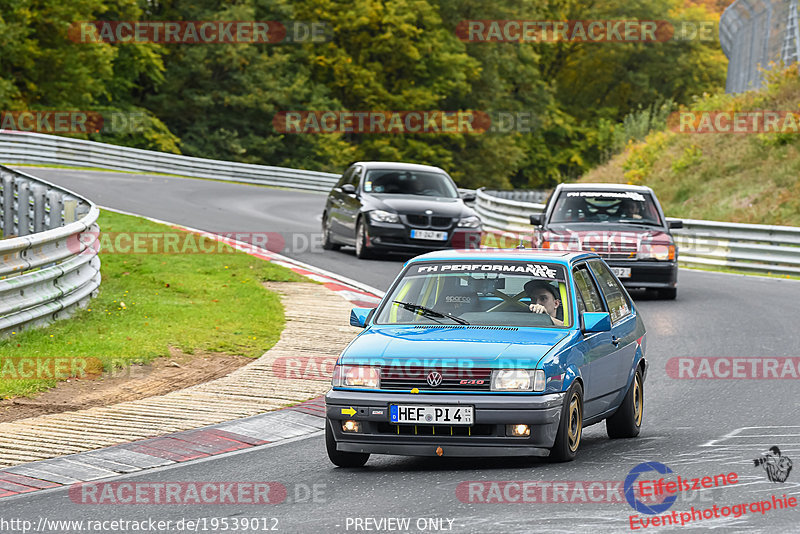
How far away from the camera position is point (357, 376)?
25.1 ft

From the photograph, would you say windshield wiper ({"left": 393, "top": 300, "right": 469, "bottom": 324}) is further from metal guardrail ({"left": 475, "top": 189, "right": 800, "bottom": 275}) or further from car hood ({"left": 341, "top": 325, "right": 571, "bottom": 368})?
metal guardrail ({"left": 475, "top": 189, "right": 800, "bottom": 275})

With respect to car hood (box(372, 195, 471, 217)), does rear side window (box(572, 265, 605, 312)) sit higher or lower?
higher

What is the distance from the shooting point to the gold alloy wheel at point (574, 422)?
7.72m

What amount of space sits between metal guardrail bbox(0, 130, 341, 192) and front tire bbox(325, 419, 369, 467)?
3604cm

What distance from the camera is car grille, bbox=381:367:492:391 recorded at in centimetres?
744

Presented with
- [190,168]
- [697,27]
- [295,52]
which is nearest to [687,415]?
[190,168]

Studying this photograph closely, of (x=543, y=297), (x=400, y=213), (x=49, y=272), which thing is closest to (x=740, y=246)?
(x=400, y=213)

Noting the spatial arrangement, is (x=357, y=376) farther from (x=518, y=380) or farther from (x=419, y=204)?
(x=419, y=204)

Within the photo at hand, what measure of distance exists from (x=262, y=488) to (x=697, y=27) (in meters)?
76.6

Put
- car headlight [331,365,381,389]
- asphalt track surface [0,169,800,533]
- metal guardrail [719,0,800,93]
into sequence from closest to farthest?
asphalt track surface [0,169,800,533]
car headlight [331,365,381,389]
metal guardrail [719,0,800,93]

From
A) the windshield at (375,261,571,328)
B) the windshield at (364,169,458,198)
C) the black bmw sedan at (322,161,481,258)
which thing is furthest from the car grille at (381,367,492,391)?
the windshield at (364,169,458,198)

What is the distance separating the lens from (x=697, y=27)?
79500mm

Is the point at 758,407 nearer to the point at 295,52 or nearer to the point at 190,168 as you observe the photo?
the point at 190,168

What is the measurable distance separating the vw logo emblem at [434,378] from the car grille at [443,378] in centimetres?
1
